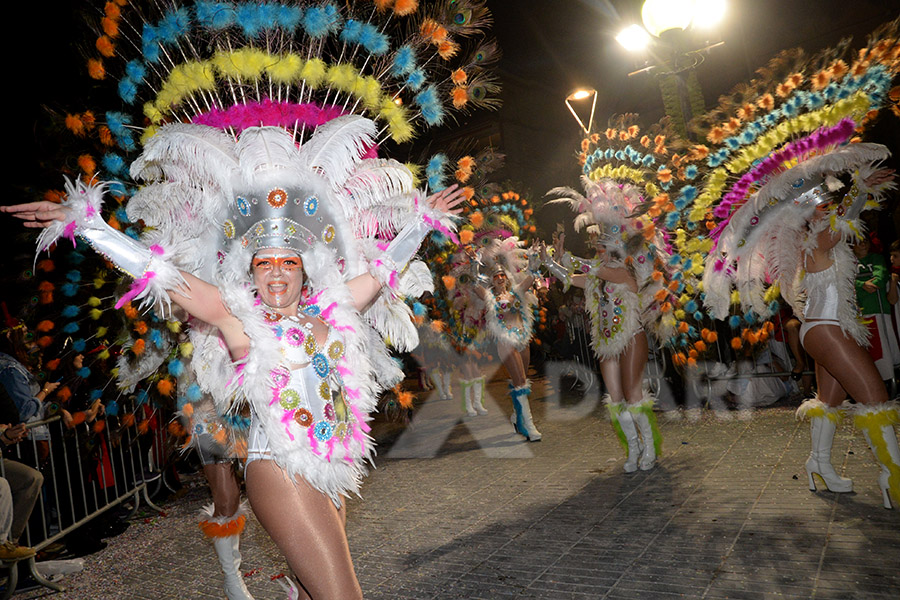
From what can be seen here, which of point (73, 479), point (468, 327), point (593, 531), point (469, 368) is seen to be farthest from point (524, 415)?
point (73, 479)

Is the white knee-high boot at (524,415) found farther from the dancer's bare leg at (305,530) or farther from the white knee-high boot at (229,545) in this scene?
the dancer's bare leg at (305,530)

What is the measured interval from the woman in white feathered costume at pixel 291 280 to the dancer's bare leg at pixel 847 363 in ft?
9.33

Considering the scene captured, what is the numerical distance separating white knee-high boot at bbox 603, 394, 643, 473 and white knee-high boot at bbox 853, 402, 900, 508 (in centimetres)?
191

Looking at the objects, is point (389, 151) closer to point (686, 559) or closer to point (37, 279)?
point (37, 279)

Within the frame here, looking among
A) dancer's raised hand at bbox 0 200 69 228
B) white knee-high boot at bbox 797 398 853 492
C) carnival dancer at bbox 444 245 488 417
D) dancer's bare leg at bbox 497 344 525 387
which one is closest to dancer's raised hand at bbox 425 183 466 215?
dancer's raised hand at bbox 0 200 69 228

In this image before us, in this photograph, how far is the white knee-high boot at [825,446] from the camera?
168 inches

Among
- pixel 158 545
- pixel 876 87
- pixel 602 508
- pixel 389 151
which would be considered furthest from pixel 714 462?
pixel 158 545

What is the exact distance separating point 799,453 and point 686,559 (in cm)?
247

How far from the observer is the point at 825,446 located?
430cm

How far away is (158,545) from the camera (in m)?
Result: 5.04

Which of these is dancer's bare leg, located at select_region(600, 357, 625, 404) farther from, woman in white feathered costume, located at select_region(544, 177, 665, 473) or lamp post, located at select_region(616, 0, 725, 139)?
lamp post, located at select_region(616, 0, 725, 139)

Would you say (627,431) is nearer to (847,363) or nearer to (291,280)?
(847,363)

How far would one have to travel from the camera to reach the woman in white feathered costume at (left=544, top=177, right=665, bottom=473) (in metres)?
5.50

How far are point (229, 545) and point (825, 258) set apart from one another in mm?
4419
